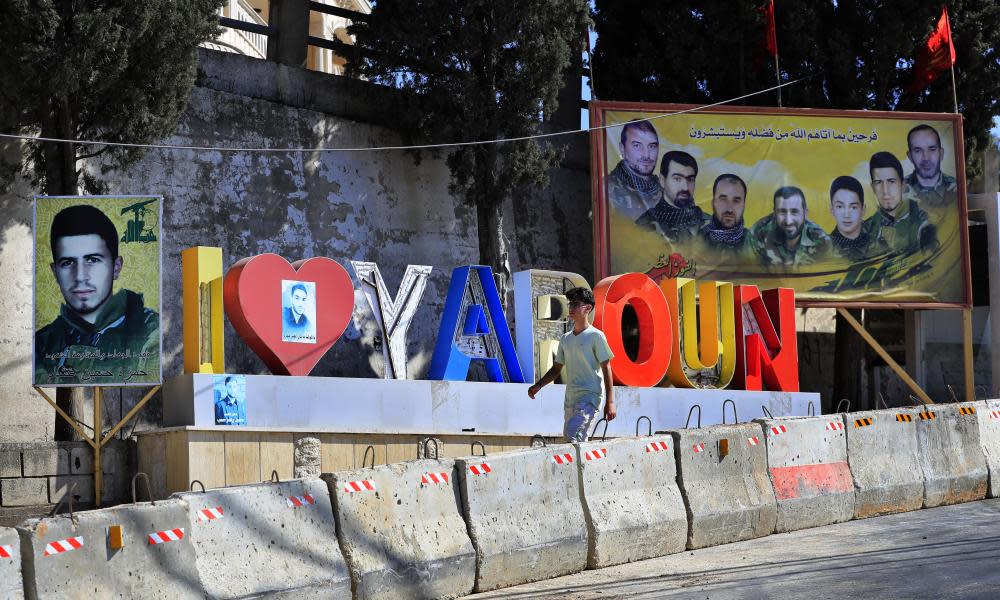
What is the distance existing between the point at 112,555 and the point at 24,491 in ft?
21.7

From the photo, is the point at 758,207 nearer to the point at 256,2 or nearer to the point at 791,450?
the point at 791,450

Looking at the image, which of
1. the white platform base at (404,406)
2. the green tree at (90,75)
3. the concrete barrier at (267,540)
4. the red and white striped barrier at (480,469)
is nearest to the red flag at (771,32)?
the white platform base at (404,406)

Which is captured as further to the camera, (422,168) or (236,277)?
(422,168)

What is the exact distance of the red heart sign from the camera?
14586mm

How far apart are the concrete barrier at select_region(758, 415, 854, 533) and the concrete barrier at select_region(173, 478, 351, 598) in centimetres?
466

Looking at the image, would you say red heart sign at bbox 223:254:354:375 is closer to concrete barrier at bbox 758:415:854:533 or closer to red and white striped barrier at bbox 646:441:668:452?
red and white striped barrier at bbox 646:441:668:452

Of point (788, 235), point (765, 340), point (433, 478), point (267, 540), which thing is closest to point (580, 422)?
point (433, 478)

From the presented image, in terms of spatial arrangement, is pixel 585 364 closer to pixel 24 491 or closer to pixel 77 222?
pixel 77 222

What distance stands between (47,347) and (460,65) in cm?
836

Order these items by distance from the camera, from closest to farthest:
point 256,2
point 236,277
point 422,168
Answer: point 236,277 < point 422,168 < point 256,2

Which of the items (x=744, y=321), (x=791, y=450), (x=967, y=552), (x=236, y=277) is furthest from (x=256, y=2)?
(x=967, y=552)

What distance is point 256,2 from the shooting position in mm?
34281

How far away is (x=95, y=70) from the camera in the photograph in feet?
47.8

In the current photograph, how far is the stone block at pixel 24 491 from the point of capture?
42.8ft
